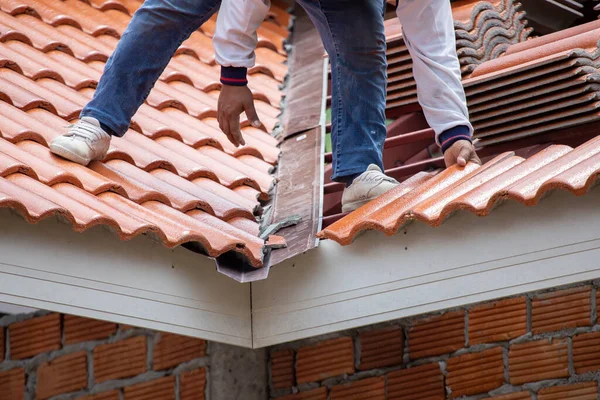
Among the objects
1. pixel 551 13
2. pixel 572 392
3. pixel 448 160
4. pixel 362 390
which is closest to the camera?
pixel 572 392

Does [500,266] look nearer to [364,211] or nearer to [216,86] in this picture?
[364,211]

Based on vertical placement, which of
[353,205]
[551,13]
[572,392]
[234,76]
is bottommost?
[572,392]

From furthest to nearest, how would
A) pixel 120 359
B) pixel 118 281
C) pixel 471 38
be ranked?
pixel 471 38 < pixel 120 359 < pixel 118 281

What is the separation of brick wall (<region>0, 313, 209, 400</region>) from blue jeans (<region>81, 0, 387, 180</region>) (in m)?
0.81

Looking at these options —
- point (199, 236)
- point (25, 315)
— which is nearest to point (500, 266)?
point (199, 236)

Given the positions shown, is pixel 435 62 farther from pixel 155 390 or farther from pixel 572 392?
pixel 155 390

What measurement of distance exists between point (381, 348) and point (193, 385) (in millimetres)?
680

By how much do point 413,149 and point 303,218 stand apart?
3.20 ft

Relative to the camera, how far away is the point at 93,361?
166 inches

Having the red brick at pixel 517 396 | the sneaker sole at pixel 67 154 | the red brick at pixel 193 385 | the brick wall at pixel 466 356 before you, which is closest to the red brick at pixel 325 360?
the brick wall at pixel 466 356

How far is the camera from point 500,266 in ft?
10.3

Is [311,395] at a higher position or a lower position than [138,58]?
lower

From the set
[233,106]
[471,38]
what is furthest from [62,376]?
[471,38]

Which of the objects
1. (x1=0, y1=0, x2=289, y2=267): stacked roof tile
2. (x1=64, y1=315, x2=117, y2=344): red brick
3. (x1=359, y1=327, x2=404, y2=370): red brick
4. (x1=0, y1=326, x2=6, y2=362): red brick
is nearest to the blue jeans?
(x1=0, y1=0, x2=289, y2=267): stacked roof tile
